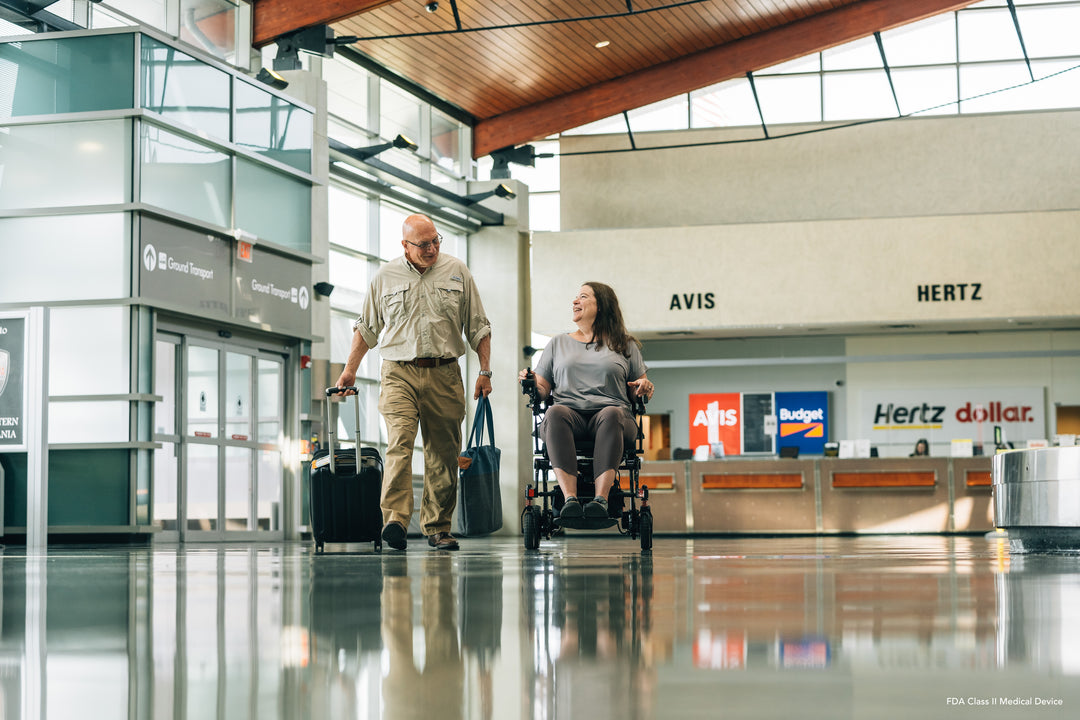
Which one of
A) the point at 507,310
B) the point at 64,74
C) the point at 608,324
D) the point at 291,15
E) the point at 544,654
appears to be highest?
the point at 291,15

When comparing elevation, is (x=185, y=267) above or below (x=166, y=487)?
above

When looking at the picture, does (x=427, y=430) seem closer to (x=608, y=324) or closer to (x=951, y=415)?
(x=608, y=324)

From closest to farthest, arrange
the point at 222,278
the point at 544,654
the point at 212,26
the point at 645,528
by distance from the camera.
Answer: the point at 544,654 → the point at 645,528 → the point at 222,278 → the point at 212,26

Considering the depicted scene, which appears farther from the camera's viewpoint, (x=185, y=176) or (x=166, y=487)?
(x=166, y=487)

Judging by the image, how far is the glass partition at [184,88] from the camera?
1085 cm

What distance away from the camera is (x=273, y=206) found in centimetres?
1280

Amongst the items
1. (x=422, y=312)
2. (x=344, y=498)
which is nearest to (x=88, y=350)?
(x=344, y=498)

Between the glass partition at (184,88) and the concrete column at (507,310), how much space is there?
26.9ft

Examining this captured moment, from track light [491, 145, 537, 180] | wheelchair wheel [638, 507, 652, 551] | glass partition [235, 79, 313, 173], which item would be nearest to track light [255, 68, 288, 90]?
glass partition [235, 79, 313, 173]

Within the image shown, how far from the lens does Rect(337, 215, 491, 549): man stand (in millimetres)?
5622

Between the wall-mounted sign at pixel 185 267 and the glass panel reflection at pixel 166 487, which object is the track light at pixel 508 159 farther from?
the glass panel reflection at pixel 166 487

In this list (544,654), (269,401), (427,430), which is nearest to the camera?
(544,654)

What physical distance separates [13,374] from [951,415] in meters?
14.9

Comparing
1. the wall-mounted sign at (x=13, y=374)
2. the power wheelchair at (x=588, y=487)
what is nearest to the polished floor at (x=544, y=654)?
the power wheelchair at (x=588, y=487)
